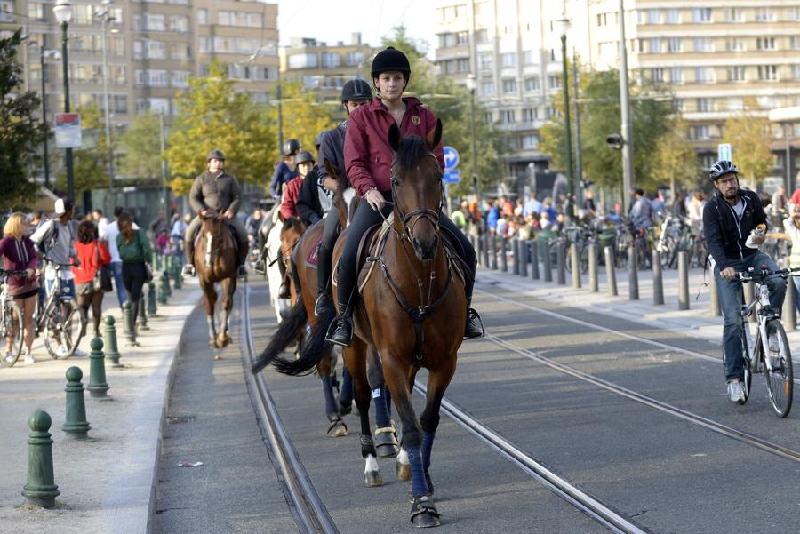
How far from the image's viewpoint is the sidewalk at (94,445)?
9422mm

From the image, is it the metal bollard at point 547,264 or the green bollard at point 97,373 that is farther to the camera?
the metal bollard at point 547,264

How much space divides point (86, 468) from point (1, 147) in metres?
14.5

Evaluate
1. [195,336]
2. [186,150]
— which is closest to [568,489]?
[195,336]

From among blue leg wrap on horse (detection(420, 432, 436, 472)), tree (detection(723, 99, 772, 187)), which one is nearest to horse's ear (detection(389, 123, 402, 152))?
blue leg wrap on horse (detection(420, 432, 436, 472))

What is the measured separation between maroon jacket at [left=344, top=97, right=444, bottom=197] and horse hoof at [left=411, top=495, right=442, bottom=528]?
7.18 feet

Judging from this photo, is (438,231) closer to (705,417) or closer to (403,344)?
(403,344)

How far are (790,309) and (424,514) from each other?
12156 mm

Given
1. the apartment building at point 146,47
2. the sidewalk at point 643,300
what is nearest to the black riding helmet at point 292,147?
the sidewalk at point 643,300

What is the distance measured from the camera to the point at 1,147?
25.0 metres

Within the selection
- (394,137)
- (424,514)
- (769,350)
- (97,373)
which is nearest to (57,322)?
(97,373)

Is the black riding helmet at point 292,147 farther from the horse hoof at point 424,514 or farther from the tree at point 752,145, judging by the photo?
the tree at point 752,145

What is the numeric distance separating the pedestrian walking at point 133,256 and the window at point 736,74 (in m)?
116

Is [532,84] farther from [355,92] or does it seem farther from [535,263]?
[355,92]

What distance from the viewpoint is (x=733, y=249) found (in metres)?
13.7
